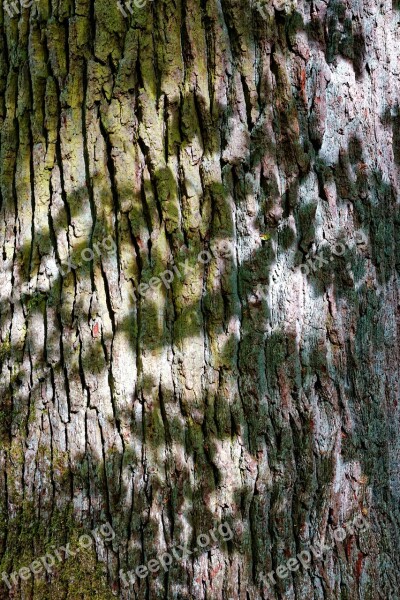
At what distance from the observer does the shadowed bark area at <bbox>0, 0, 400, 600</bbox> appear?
2186 millimetres

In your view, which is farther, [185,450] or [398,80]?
[398,80]

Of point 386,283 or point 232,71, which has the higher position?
point 232,71

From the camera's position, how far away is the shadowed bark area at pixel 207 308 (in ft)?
7.17

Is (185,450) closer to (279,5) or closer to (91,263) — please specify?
(91,263)

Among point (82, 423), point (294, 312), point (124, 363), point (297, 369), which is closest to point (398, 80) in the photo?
point (294, 312)

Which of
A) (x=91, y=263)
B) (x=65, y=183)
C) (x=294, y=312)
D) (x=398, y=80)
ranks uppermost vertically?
(x=398, y=80)

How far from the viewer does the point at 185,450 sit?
2184mm

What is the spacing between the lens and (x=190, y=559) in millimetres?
2184

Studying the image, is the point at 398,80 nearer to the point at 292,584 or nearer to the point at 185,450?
the point at 185,450

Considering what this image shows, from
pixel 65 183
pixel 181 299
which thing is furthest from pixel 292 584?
pixel 65 183

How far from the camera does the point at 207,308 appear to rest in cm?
219

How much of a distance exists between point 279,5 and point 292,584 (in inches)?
83.8

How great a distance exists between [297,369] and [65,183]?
1.13m

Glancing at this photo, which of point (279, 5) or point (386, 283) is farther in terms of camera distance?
point (386, 283)
